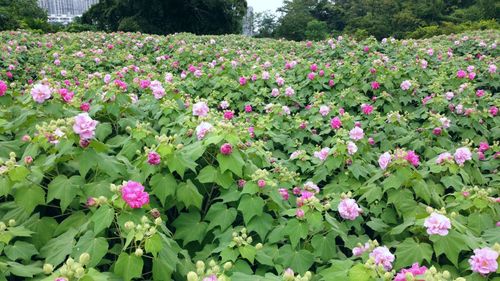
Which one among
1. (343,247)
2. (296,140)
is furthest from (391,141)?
(343,247)

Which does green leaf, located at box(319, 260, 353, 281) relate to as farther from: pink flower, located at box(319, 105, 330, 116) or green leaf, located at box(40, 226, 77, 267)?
pink flower, located at box(319, 105, 330, 116)

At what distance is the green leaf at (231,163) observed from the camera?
7.29 feet

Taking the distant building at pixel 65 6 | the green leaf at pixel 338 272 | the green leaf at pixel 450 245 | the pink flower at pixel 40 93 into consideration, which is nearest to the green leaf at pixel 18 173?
the pink flower at pixel 40 93

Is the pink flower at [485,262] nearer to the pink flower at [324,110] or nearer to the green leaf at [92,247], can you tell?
the green leaf at [92,247]

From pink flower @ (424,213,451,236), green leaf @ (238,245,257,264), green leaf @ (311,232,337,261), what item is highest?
pink flower @ (424,213,451,236)

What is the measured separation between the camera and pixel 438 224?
1.94 meters

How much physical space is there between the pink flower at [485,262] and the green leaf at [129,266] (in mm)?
1321

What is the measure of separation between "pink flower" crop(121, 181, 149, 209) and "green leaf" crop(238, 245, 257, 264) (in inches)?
18.3

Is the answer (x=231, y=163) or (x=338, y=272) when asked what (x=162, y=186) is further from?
(x=338, y=272)

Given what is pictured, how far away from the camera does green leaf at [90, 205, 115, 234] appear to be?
65.8 inches

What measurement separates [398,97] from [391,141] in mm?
1381

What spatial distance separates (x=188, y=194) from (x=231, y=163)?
0.27 meters

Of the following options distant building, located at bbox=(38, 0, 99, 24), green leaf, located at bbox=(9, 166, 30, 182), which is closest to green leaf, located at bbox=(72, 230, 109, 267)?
green leaf, located at bbox=(9, 166, 30, 182)

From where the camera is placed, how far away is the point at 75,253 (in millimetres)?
1694
